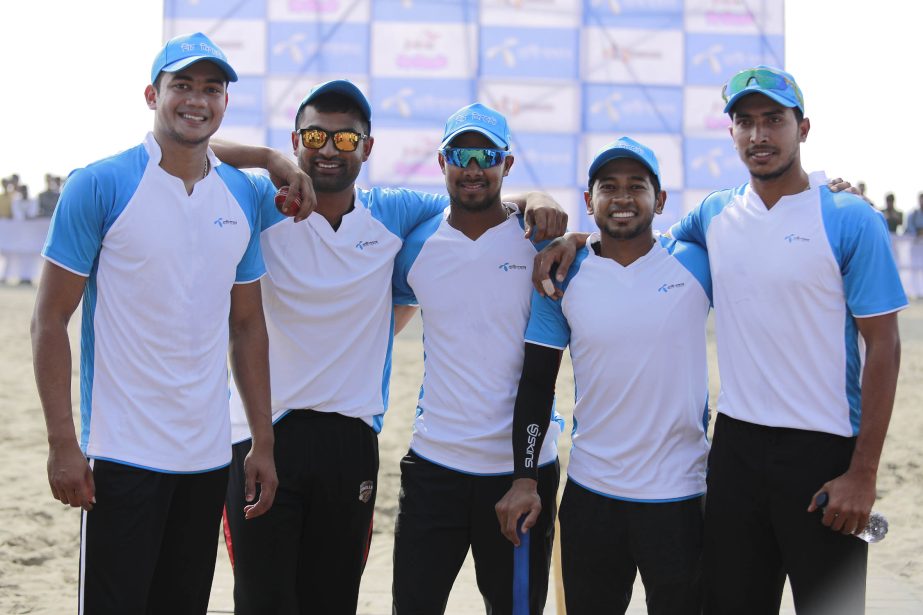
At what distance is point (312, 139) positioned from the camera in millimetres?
3717

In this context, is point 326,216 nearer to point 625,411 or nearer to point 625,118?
point 625,411

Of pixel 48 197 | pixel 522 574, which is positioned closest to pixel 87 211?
pixel 522 574

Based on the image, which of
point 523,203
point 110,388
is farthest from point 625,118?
point 110,388

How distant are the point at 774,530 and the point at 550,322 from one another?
1055 millimetres

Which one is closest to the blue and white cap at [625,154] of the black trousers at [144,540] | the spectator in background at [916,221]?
the black trousers at [144,540]

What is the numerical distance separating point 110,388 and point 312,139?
1.26 meters

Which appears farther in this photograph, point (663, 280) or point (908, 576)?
point (908, 576)

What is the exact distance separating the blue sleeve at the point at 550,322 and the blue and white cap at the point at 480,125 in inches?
23.4

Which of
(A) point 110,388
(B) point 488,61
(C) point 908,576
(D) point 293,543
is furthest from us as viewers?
(B) point 488,61

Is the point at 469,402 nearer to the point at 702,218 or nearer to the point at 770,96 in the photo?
the point at 702,218

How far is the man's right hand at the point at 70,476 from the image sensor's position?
9.53 ft

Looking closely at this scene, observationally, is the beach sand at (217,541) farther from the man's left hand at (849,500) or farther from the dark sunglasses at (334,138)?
the man's left hand at (849,500)

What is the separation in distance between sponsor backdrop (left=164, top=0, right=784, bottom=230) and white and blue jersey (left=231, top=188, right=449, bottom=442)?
43.9 feet

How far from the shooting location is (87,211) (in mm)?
2973
